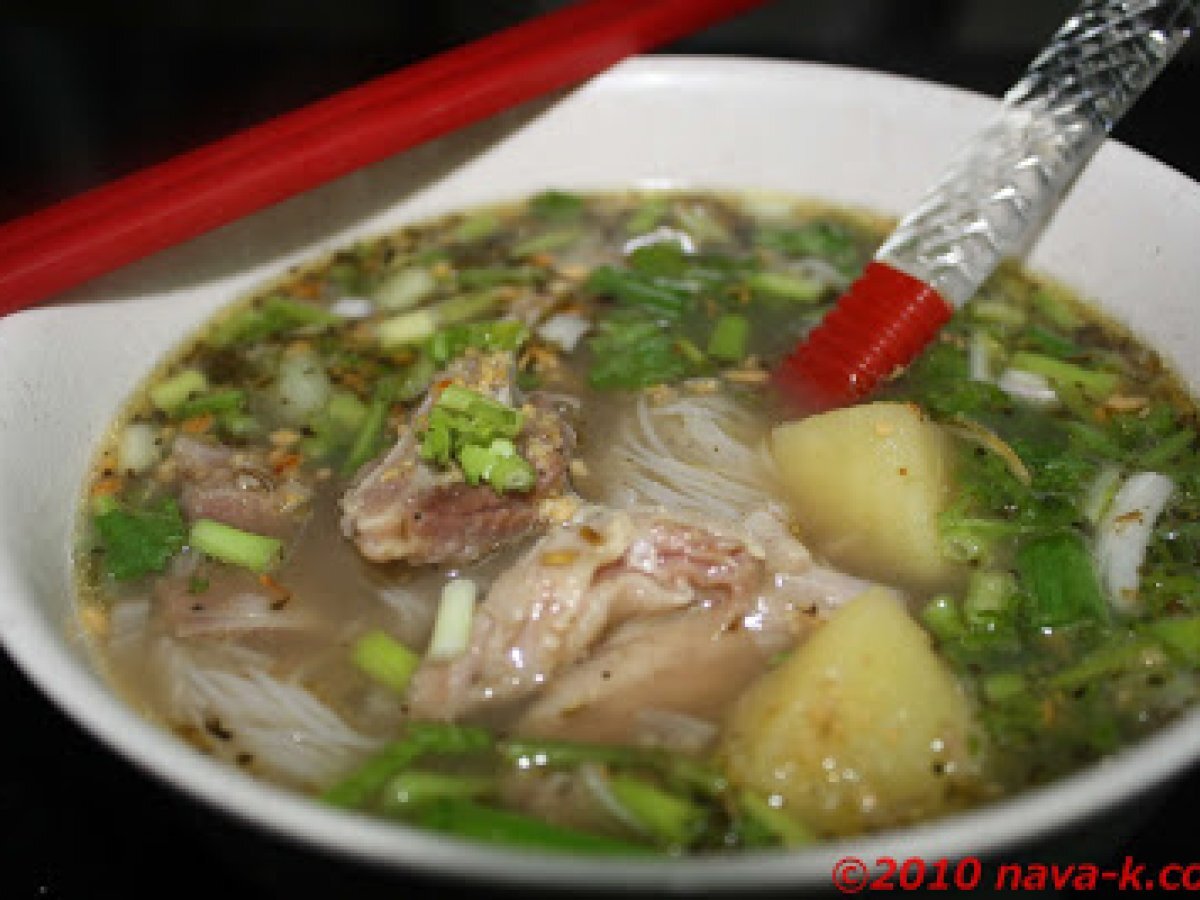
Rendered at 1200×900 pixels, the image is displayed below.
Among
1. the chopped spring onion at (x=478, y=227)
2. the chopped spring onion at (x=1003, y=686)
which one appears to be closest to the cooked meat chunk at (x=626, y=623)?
the chopped spring onion at (x=1003, y=686)

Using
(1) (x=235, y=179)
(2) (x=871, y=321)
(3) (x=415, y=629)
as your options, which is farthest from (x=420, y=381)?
(2) (x=871, y=321)

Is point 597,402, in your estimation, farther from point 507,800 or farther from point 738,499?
point 507,800

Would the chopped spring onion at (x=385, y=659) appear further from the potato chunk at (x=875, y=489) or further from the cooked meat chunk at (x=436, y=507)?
the potato chunk at (x=875, y=489)

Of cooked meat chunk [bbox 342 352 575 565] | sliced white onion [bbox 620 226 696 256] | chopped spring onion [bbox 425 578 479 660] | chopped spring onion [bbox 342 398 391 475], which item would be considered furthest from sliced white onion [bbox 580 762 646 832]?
sliced white onion [bbox 620 226 696 256]

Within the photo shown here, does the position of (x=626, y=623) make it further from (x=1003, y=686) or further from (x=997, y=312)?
(x=997, y=312)

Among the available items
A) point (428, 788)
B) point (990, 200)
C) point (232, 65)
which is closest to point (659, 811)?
point (428, 788)

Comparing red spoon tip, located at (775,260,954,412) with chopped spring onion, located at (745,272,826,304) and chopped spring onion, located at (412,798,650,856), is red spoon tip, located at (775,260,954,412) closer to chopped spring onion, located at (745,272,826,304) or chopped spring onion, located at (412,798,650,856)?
chopped spring onion, located at (745,272,826,304)
